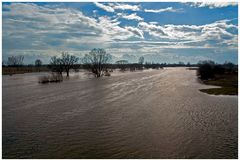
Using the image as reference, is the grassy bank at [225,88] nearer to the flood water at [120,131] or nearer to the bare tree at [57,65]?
the flood water at [120,131]

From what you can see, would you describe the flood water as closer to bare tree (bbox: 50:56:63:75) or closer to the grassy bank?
the grassy bank

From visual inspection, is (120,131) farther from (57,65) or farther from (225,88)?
(57,65)

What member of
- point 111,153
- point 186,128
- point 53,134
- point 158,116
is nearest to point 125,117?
point 158,116

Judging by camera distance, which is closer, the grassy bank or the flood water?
the flood water

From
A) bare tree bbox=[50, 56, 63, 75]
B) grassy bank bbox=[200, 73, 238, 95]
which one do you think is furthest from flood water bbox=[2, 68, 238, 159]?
bare tree bbox=[50, 56, 63, 75]

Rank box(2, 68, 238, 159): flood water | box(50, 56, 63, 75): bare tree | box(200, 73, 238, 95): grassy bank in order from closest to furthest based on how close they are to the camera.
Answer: box(2, 68, 238, 159): flood water
box(200, 73, 238, 95): grassy bank
box(50, 56, 63, 75): bare tree

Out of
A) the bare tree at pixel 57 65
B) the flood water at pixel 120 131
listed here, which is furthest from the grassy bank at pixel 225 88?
the bare tree at pixel 57 65

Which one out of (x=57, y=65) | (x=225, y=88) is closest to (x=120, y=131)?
(x=225, y=88)

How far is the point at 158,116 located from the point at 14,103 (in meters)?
13.0

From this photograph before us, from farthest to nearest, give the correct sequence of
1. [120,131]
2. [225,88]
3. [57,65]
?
[57,65] → [225,88] → [120,131]

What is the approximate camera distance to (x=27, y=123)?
15523mm

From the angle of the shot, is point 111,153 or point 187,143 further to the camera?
point 187,143

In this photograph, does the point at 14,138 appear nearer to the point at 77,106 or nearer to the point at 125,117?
the point at 125,117

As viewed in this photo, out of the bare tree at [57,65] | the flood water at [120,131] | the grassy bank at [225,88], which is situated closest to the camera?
the flood water at [120,131]
